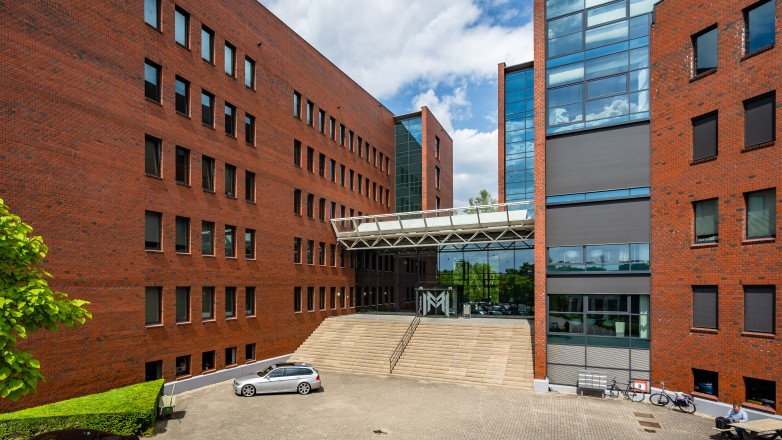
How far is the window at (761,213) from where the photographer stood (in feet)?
55.2

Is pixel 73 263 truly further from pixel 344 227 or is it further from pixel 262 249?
pixel 344 227

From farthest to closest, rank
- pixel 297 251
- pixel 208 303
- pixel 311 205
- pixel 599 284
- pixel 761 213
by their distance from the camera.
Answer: pixel 311 205 → pixel 297 251 → pixel 208 303 → pixel 599 284 → pixel 761 213

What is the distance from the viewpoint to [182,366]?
22766mm

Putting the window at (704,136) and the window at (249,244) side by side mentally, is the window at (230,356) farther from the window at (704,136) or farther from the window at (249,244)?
the window at (704,136)

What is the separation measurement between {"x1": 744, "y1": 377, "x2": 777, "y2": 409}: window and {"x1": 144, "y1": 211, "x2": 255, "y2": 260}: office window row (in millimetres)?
23415

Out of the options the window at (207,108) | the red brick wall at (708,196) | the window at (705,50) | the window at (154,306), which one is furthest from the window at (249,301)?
the window at (705,50)

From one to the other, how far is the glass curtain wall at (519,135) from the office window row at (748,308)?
67.8 feet

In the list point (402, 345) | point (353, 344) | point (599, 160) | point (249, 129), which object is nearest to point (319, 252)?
point (353, 344)

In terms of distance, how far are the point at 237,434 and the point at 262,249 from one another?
516 inches

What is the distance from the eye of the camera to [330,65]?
36406 mm

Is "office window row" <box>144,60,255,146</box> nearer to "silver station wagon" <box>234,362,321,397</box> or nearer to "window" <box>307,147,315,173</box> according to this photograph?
"window" <box>307,147,315,173</box>

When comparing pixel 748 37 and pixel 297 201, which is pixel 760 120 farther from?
pixel 297 201

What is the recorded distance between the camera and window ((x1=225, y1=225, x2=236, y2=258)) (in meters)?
25.7

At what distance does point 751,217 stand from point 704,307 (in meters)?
3.87
